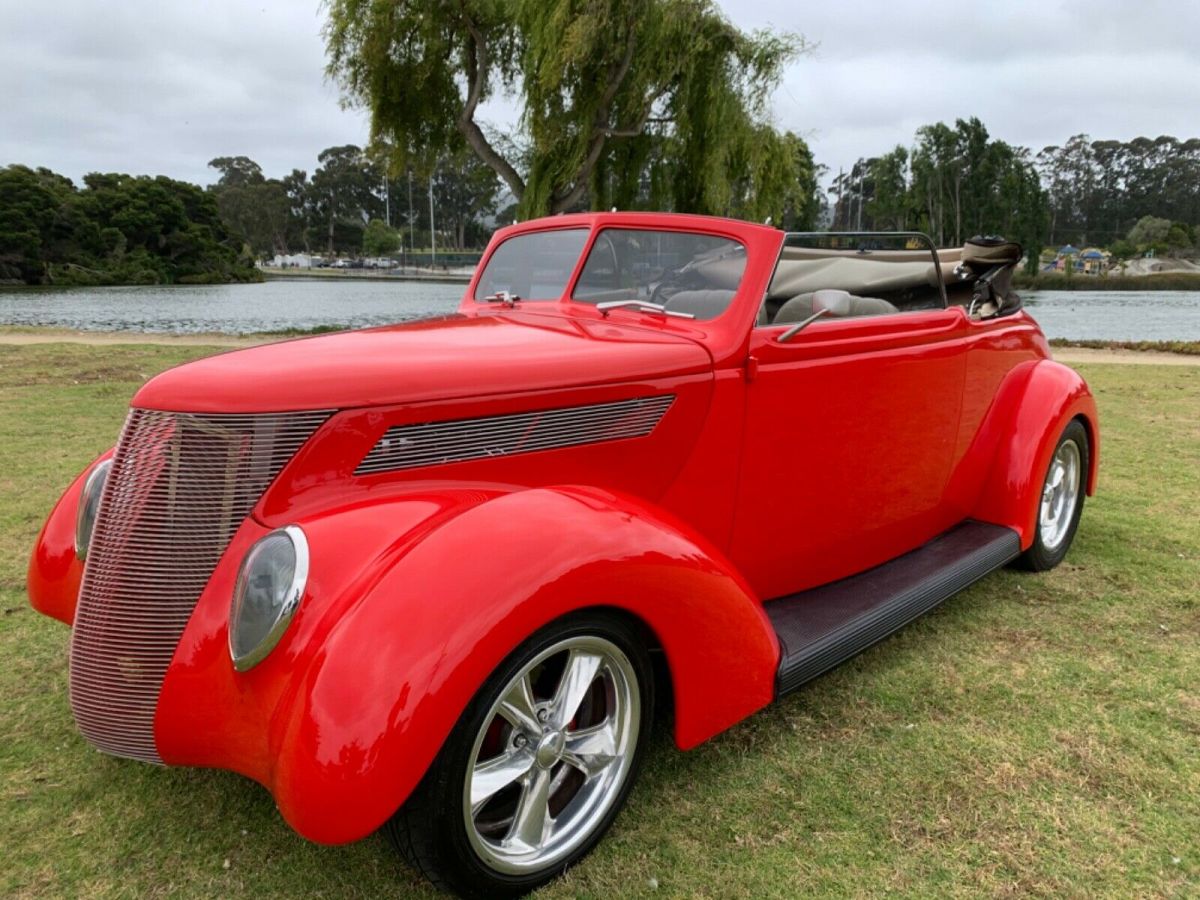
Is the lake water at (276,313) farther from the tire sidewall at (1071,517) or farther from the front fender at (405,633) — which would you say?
the front fender at (405,633)

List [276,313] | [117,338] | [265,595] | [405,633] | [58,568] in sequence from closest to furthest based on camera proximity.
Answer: [405,633] → [265,595] → [58,568] → [117,338] → [276,313]

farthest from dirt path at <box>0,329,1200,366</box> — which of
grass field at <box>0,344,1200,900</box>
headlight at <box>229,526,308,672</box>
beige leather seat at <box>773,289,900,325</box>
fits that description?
headlight at <box>229,526,308,672</box>

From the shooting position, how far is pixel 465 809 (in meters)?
1.78

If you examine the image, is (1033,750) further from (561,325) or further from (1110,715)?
(561,325)

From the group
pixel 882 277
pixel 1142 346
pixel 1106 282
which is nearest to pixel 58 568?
pixel 882 277

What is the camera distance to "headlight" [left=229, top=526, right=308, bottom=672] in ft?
5.71

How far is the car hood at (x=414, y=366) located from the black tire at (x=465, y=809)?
695 millimetres

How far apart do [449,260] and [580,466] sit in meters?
77.2

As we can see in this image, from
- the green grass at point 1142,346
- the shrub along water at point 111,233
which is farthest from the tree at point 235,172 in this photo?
the green grass at point 1142,346

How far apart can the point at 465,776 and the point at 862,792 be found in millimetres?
1247

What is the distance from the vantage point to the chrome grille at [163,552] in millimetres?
1929

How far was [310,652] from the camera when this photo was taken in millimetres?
1685

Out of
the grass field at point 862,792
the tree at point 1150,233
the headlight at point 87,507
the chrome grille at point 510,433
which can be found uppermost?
the tree at point 1150,233

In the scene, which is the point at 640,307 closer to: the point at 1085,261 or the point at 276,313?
the point at 276,313
